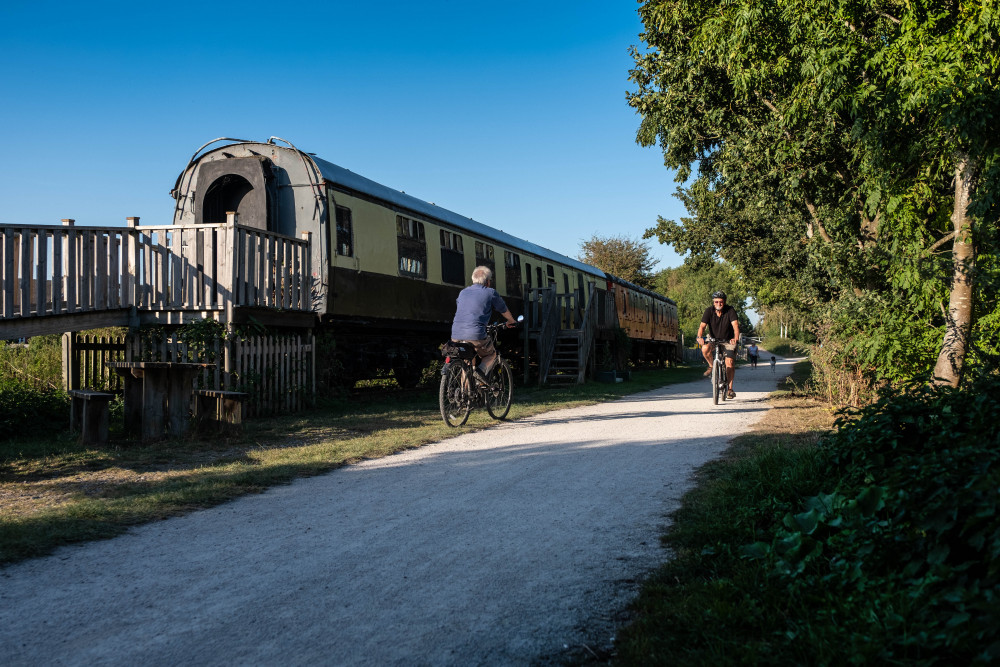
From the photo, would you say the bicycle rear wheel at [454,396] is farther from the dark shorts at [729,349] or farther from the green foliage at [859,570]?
the green foliage at [859,570]

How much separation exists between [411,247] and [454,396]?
21.6 ft

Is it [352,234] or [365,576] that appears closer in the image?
[365,576]

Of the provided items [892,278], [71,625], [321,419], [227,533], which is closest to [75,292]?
[321,419]

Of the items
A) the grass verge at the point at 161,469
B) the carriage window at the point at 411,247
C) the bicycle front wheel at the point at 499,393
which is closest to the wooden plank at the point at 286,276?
the grass verge at the point at 161,469

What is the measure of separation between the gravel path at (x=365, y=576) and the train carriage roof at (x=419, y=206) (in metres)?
8.09

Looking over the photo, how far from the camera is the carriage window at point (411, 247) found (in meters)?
14.8

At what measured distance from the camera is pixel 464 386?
934cm

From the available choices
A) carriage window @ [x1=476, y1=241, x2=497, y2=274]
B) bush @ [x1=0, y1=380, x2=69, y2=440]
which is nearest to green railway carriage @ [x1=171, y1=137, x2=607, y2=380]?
carriage window @ [x1=476, y1=241, x2=497, y2=274]

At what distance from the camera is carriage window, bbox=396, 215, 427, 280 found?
14750 millimetres

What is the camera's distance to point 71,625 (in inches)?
111

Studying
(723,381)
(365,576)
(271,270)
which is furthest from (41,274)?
(723,381)

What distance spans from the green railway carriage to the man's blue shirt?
3747mm

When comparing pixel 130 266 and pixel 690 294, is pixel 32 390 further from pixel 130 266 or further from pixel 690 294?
pixel 690 294

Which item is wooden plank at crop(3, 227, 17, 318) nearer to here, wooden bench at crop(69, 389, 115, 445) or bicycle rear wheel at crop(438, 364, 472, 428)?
wooden bench at crop(69, 389, 115, 445)
